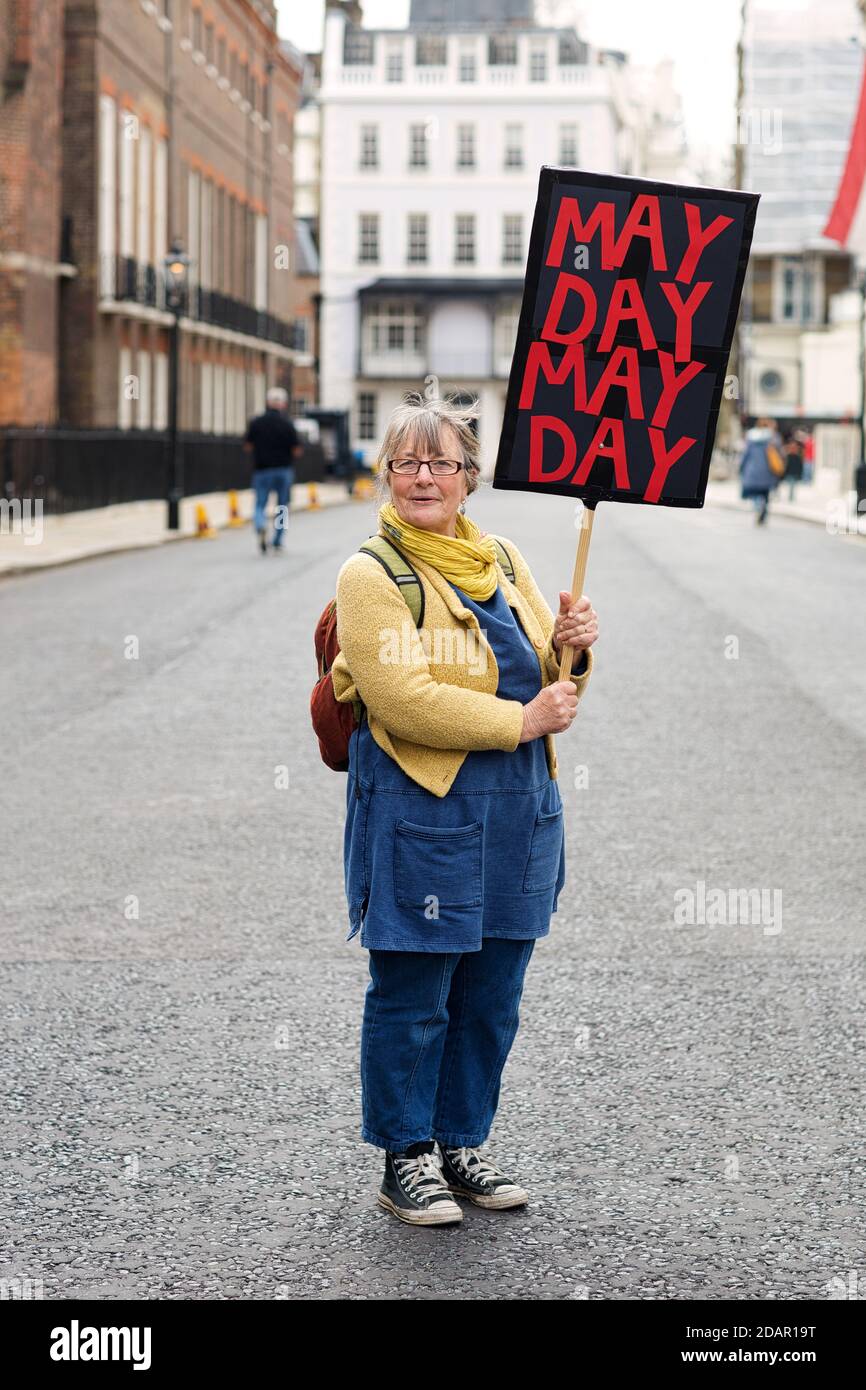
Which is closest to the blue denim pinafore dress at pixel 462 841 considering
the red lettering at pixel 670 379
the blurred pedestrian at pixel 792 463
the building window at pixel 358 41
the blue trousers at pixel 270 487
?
the red lettering at pixel 670 379

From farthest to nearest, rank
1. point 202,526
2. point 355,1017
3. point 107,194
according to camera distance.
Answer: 1. point 107,194
2. point 202,526
3. point 355,1017

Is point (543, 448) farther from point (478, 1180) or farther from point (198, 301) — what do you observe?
point (198, 301)

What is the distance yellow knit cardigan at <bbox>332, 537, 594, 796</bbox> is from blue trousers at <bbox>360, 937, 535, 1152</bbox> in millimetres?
400

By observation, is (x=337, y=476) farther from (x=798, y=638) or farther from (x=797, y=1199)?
(x=797, y=1199)

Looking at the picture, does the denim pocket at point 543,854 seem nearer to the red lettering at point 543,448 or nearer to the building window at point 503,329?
the red lettering at point 543,448

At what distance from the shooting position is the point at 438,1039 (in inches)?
155

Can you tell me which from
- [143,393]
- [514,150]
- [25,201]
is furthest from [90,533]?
[514,150]

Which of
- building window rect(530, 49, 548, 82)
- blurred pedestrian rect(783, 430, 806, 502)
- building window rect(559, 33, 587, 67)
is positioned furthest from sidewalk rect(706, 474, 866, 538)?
building window rect(559, 33, 587, 67)

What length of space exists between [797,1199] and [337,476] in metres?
56.6

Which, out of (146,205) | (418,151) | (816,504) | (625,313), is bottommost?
(816,504)

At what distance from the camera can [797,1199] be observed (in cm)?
405

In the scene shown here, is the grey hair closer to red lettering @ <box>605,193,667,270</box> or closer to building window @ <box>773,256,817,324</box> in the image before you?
red lettering @ <box>605,193,667,270</box>

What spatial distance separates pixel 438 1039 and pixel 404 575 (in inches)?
37.4

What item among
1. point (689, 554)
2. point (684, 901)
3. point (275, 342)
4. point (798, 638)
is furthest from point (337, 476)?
point (684, 901)
